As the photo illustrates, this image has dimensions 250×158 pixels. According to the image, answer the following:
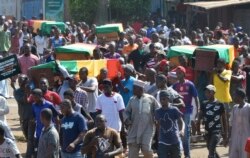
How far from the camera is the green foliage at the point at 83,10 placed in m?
38.0

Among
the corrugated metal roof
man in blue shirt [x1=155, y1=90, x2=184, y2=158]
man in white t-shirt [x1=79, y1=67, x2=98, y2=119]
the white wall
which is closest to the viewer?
man in blue shirt [x1=155, y1=90, x2=184, y2=158]

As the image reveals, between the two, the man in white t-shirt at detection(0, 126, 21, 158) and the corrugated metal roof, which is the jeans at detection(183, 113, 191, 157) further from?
the corrugated metal roof

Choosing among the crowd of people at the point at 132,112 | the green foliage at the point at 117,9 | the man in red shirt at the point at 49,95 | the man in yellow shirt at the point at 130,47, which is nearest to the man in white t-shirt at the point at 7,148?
the crowd of people at the point at 132,112

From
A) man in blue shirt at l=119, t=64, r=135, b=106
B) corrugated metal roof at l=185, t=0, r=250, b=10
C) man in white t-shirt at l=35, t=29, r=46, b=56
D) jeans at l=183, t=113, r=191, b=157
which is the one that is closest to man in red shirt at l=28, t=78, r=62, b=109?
man in blue shirt at l=119, t=64, r=135, b=106

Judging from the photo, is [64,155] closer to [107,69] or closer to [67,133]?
[67,133]

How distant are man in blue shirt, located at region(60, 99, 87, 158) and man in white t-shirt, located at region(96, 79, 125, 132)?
182 cm

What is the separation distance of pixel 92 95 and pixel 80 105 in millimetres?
1387

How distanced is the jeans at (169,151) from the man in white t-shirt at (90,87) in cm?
221

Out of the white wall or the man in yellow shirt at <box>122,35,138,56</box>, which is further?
the white wall

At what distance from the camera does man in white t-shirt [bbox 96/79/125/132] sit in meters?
14.6

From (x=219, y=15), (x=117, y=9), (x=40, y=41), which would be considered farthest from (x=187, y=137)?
(x=117, y=9)

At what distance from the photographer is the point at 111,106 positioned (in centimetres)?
1465

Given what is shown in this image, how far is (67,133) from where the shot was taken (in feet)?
42.1

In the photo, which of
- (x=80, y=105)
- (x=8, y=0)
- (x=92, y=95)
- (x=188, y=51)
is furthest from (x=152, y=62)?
(x=8, y=0)
